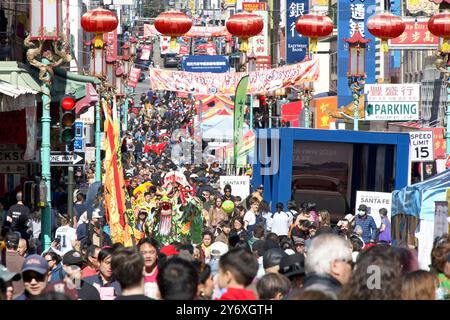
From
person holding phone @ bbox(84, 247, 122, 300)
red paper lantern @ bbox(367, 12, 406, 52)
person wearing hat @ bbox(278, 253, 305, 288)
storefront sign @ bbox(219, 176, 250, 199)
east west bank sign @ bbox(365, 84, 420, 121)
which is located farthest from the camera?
east west bank sign @ bbox(365, 84, 420, 121)

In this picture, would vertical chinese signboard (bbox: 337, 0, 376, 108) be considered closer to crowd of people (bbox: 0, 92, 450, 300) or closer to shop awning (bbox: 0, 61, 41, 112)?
shop awning (bbox: 0, 61, 41, 112)

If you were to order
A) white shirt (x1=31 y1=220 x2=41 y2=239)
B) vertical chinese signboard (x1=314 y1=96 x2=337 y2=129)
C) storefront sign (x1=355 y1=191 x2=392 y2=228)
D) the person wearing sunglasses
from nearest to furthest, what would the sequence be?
the person wearing sunglasses → storefront sign (x1=355 y1=191 x2=392 y2=228) → white shirt (x1=31 y1=220 x2=41 y2=239) → vertical chinese signboard (x1=314 y1=96 x2=337 y2=129)

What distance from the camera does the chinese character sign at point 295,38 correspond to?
55.8 m

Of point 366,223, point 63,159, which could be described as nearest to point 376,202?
point 366,223

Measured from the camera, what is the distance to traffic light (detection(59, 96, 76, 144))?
19609 millimetres

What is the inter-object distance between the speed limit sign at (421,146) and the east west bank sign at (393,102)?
7.82 m

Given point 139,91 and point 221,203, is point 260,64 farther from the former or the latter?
point 139,91

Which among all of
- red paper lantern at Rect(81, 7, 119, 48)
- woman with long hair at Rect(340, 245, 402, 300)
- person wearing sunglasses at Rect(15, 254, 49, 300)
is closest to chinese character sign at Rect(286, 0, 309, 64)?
red paper lantern at Rect(81, 7, 119, 48)

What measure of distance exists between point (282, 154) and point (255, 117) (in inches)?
1713

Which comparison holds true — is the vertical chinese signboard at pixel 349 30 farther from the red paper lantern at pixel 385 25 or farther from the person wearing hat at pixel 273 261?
the person wearing hat at pixel 273 261

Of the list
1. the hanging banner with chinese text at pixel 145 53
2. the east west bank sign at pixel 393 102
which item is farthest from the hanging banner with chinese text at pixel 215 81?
the hanging banner with chinese text at pixel 145 53

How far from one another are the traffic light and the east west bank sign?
17040 mm

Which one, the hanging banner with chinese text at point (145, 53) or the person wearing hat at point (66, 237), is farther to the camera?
the hanging banner with chinese text at point (145, 53)

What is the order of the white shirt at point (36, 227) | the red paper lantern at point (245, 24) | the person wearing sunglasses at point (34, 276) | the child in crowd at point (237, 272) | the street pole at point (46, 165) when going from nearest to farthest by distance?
the child in crowd at point (237, 272) < the person wearing sunglasses at point (34, 276) < the street pole at point (46, 165) < the white shirt at point (36, 227) < the red paper lantern at point (245, 24)
